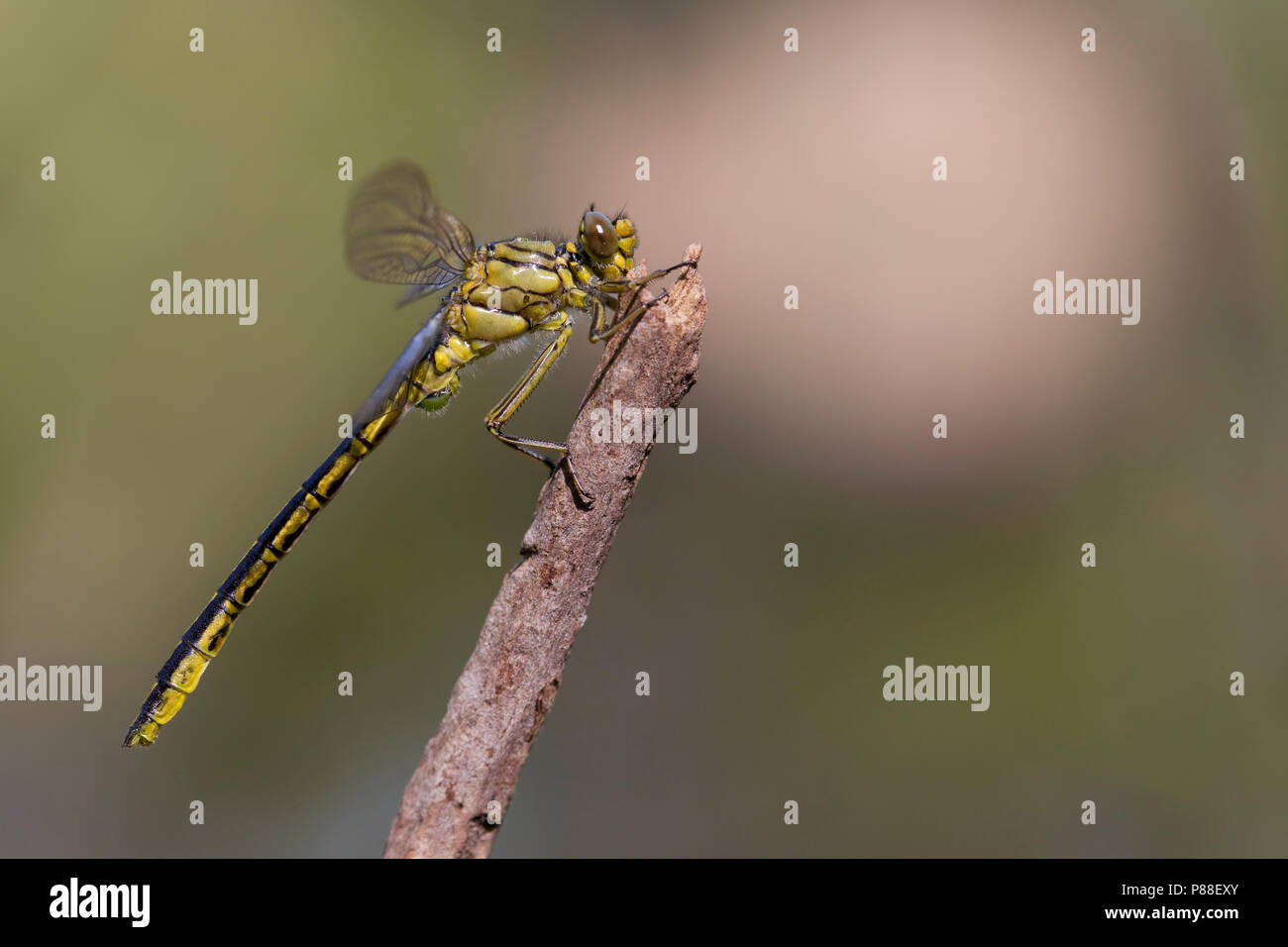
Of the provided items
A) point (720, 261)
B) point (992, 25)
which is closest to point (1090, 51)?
point (992, 25)

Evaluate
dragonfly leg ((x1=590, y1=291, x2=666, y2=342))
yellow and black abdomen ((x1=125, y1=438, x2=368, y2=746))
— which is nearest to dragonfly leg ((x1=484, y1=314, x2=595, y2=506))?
dragonfly leg ((x1=590, y1=291, x2=666, y2=342))

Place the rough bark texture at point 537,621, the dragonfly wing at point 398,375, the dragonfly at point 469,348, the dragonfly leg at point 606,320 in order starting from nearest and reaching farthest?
1. the rough bark texture at point 537,621
2. the dragonfly leg at point 606,320
3. the dragonfly wing at point 398,375
4. the dragonfly at point 469,348

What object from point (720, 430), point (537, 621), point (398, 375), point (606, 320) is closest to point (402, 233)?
point (398, 375)

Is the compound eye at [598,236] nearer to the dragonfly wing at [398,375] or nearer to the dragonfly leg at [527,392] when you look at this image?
the dragonfly leg at [527,392]

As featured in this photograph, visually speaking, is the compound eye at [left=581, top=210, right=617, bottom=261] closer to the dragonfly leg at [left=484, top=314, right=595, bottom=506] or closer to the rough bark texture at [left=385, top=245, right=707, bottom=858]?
the dragonfly leg at [left=484, top=314, right=595, bottom=506]

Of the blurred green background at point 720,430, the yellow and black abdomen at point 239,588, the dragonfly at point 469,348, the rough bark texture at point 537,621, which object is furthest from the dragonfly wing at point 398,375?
the blurred green background at point 720,430

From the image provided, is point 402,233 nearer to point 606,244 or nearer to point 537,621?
point 606,244
